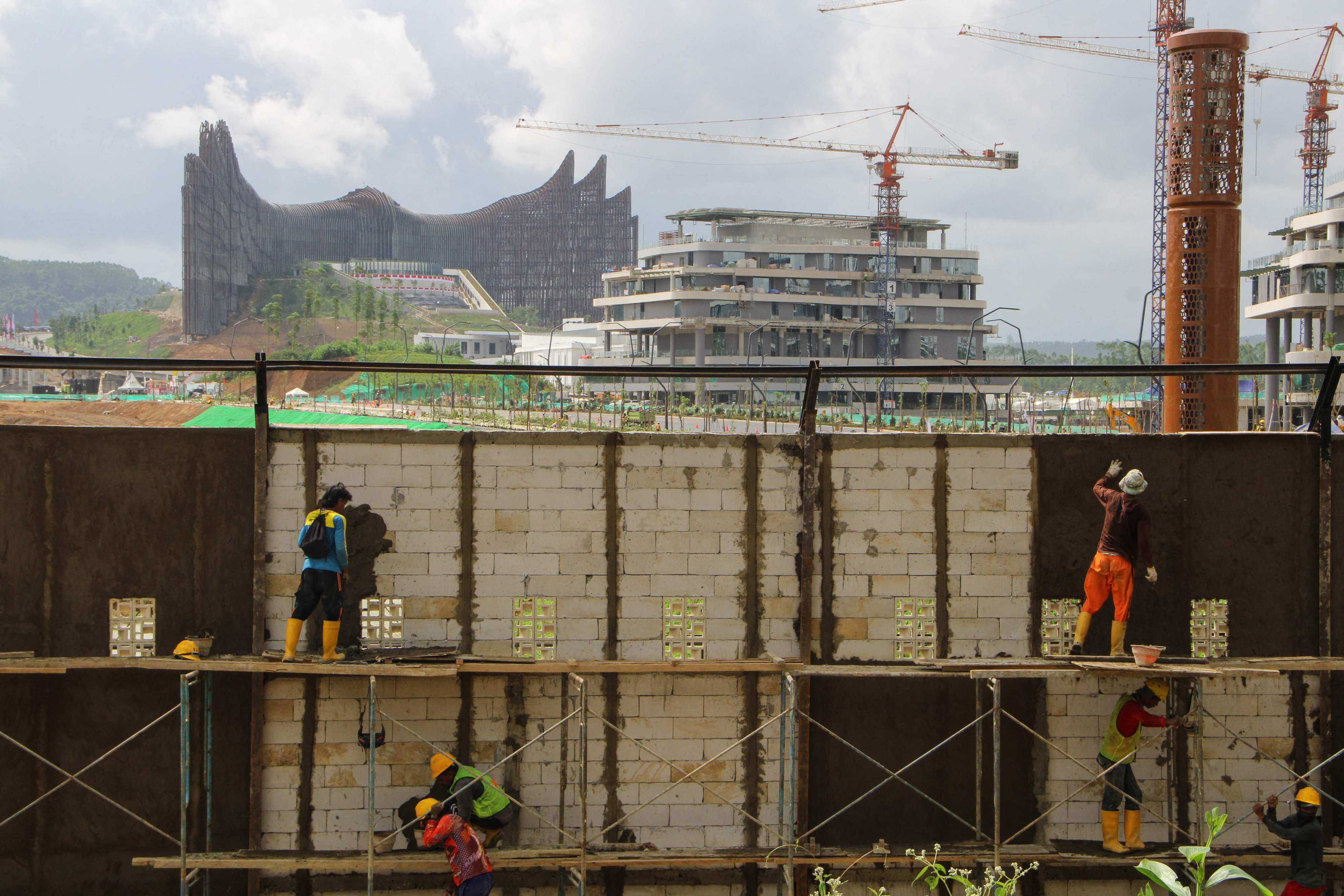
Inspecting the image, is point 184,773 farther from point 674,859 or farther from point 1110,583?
point 1110,583

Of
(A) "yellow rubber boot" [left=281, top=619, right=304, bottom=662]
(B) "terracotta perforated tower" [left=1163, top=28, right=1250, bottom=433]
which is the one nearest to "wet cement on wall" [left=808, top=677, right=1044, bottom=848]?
(A) "yellow rubber boot" [left=281, top=619, right=304, bottom=662]

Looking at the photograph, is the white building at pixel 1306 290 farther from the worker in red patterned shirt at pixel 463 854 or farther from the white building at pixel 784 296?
the worker in red patterned shirt at pixel 463 854

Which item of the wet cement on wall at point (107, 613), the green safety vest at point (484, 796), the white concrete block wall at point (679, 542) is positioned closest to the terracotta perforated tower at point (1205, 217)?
the white concrete block wall at point (679, 542)

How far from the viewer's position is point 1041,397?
20.6m

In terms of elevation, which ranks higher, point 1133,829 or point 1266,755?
point 1266,755

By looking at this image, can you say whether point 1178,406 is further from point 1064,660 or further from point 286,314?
point 286,314

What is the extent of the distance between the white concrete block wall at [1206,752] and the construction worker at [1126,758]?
291 mm

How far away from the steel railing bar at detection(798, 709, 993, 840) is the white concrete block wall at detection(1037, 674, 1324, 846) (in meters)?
0.88

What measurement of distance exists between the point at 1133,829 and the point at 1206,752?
52.3 inches

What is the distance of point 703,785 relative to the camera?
11.1 metres

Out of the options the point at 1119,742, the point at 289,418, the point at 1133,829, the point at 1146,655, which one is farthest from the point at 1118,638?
the point at 289,418

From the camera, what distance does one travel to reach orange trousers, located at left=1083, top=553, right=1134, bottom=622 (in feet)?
35.0

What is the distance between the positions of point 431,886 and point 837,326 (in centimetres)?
9523

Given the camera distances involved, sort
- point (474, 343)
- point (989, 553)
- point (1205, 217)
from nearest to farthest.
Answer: point (989, 553) < point (1205, 217) < point (474, 343)
